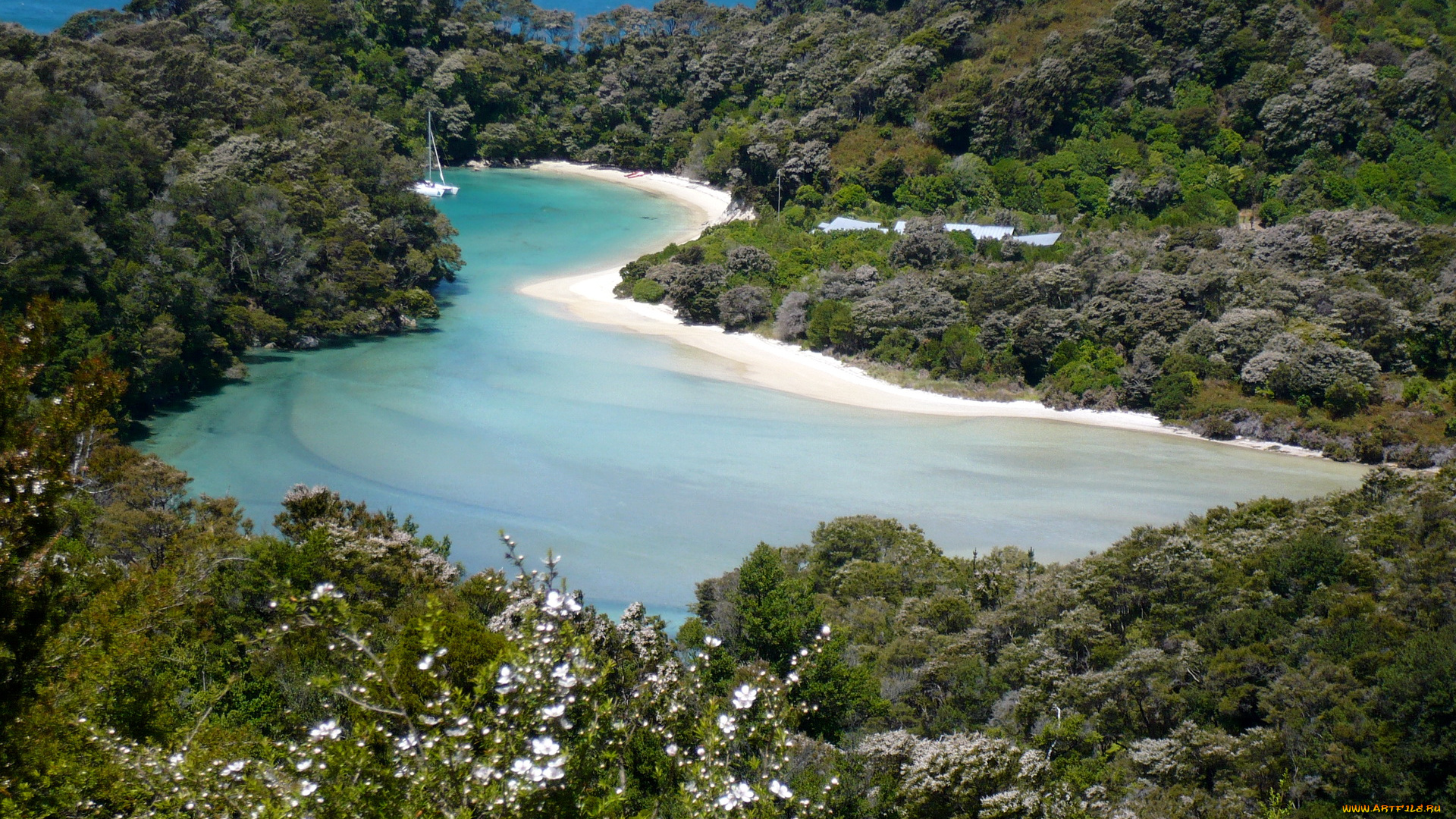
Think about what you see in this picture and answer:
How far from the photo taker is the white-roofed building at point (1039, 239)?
37.0 meters

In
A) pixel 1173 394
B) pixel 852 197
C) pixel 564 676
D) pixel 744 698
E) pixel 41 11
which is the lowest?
pixel 1173 394

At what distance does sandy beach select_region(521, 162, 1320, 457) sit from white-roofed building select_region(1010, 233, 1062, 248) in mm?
10344

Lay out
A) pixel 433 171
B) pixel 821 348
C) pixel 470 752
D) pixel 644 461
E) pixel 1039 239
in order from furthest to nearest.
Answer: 1. pixel 433 171
2. pixel 1039 239
3. pixel 821 348
4. pixel 644 461
5. pixel 470 752

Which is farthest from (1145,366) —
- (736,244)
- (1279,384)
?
(736,244)

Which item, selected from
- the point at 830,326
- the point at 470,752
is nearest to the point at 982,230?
the point at 830,326

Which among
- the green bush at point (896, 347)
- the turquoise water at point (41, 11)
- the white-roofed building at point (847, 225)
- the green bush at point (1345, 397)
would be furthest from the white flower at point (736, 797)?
the turquoise water at point (41, 11)

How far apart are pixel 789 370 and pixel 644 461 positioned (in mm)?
8942

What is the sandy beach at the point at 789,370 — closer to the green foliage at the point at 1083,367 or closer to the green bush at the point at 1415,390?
the green foliage at the point at 1083,367

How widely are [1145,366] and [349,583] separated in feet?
75.8

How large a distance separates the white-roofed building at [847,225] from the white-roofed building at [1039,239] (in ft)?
17.9

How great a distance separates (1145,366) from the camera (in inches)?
1115

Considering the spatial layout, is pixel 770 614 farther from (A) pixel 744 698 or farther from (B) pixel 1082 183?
(B) pixel 1082 183

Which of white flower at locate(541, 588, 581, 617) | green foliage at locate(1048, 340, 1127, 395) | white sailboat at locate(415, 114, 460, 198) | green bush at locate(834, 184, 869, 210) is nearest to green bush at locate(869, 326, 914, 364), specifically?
green foliage at locate(1048, 340, 1127, 395)

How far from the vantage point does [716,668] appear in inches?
474
